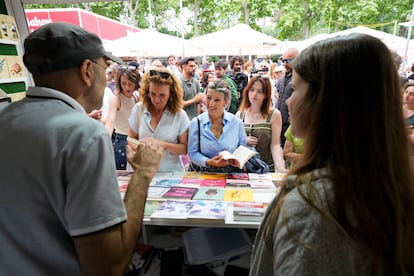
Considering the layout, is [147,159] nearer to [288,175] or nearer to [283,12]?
[288,175]

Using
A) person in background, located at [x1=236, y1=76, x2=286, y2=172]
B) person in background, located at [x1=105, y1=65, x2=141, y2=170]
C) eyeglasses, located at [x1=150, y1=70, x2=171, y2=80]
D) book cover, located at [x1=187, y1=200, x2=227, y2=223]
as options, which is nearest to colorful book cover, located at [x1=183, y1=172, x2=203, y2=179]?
book cover, located at [x1=187, y1=200, x2=227, y2=223]

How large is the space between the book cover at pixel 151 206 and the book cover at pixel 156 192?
0.07 metres

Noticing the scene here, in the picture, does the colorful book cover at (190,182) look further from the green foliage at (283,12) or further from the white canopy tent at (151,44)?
the green foliage at (283,12)

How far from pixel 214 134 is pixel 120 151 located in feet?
3.57

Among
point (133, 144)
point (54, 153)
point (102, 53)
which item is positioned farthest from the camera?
point (133, 144)

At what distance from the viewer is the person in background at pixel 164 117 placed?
7.48 feet

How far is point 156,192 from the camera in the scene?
5.89ft

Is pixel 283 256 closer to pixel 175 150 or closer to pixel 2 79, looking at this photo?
pixel 175 150

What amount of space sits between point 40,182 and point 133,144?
92 cm

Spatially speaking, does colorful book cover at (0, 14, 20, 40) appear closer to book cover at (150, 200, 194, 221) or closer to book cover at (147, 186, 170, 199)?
book cover at (147, 186, 170, 199)

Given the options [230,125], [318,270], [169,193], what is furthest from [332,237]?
[230,125]

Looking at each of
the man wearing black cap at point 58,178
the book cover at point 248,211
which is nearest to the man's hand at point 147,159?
the man wearing black cap at point 58,178

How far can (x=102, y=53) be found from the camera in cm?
94

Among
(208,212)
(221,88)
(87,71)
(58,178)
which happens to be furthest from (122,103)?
(58,178)
